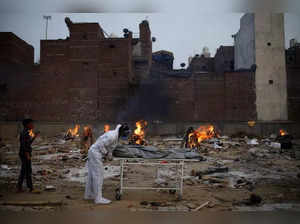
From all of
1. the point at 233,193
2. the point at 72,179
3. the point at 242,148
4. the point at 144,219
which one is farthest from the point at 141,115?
the point at 144,219

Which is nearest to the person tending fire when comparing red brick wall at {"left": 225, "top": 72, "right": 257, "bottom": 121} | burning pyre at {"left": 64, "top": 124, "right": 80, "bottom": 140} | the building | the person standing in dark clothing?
burning pyre at {"left": 64, "top": 124, "right": 80, "bottom": 140}

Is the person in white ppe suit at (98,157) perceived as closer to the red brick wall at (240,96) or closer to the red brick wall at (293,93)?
the red brick wall at (240,96)

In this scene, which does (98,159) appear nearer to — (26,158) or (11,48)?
(26,158)

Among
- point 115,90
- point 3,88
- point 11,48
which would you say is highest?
point 11,48

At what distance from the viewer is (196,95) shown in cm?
2312

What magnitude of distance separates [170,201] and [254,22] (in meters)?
25.2

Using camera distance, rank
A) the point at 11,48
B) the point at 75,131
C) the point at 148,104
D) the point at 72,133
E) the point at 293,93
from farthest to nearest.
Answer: the point at 11,48
the point at 293,93
the point at 148,104
the point at 75,131
the point at 72,133

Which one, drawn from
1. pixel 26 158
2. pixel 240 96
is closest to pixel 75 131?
pixel 26 158

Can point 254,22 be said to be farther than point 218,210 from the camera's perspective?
Yes

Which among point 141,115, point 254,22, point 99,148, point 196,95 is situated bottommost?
point 99,148

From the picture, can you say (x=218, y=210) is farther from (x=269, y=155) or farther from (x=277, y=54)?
(x=277, y=54)

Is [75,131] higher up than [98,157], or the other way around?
[75,131]

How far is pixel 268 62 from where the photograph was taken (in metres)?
24.5

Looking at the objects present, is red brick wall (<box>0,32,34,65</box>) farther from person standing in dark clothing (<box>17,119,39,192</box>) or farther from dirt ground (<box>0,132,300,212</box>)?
person standing in dark clothing (<box>17,119,39,192</box>)
